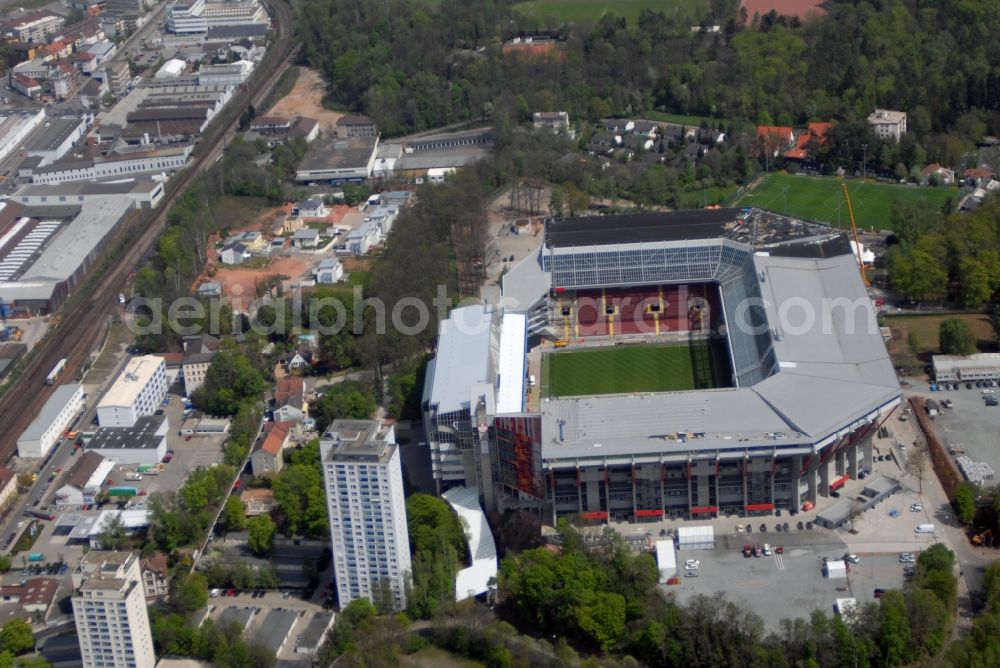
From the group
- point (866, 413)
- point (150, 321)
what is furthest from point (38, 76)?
point (866, 413)

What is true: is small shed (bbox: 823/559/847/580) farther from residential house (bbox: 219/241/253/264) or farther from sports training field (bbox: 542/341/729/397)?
residential house (bbox: 219/241/253/264)

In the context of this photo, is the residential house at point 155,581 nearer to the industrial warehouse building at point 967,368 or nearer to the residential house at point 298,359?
the residential house at point 298,359

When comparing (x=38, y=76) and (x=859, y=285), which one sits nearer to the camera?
(x=859, y=285)

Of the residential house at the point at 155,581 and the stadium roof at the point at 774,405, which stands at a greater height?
the stadium roof at the point at 774,405

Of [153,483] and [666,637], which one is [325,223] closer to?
[153,483]

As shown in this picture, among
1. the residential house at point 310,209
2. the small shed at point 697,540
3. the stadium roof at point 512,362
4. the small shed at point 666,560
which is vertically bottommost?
the residential house at point 310,209

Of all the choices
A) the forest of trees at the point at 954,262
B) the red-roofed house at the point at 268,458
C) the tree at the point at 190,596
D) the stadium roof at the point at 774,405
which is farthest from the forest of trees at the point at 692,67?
the tree at the point at 190,596
